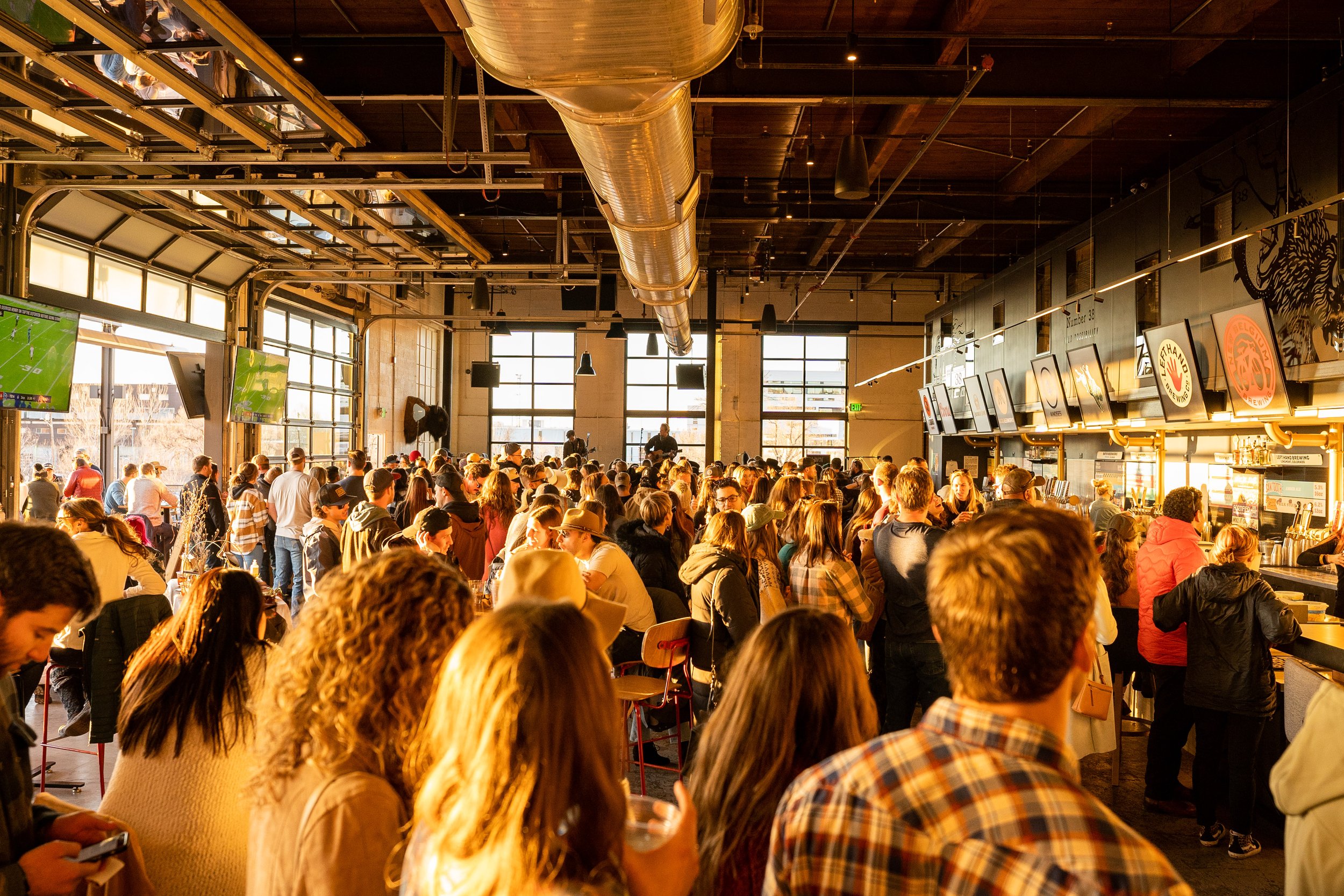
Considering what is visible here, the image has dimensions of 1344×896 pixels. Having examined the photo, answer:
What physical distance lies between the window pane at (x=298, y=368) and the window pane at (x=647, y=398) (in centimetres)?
834

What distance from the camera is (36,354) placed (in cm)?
720

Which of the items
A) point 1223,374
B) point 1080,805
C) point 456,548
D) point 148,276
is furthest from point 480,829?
point 148,276

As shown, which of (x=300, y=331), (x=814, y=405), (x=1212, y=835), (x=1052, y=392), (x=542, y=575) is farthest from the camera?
(x=814, y=405)

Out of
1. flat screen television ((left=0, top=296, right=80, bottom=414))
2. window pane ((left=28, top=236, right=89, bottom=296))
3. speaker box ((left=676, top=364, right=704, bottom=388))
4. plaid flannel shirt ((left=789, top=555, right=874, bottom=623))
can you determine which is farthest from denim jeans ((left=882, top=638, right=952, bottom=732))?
speaker box ((left=676, top=364, right=704, bottom=388))

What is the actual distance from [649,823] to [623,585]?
313 centimetres

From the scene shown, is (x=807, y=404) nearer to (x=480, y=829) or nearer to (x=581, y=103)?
(x=581, y=103)

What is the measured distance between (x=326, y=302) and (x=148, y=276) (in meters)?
4.57

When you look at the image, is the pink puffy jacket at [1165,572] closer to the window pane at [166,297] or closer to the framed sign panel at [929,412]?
the window pane at [166,297]

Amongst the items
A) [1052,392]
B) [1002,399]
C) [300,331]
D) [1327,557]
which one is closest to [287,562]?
[300,331]

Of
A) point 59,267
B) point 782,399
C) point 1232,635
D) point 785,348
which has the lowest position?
point 1232,635

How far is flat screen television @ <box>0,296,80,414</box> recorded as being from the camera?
686 cm

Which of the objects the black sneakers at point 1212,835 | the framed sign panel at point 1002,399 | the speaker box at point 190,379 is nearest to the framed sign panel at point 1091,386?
the framed sign panel at point 1002,399

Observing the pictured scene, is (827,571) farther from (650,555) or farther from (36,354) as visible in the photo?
(36,354)

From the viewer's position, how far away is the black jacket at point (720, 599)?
400cm
